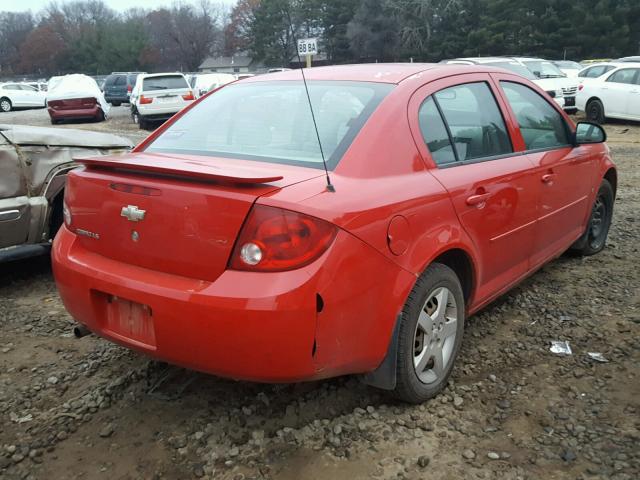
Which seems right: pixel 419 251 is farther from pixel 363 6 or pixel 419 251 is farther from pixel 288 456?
pixel 363 6

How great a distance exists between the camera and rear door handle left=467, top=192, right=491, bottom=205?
9.63 feet

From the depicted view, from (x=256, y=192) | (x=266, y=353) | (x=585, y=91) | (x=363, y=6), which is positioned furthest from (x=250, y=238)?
(x=363, y=6)

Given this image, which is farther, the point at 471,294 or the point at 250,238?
the point at 471,294

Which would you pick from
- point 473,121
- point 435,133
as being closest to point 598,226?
point 473,121

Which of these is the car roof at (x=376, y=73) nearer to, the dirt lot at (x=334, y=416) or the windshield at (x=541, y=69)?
the dirt lot at (x=334, y=416)

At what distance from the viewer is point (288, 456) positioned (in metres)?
2.45

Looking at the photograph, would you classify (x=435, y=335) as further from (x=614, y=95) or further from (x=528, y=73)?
(x=614, y=95)

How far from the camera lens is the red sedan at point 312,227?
2219 mm

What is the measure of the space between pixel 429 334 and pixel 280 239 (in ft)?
3.25

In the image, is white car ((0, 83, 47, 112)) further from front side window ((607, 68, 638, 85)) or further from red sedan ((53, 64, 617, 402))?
red sedan ((53, 64, 617, 402))

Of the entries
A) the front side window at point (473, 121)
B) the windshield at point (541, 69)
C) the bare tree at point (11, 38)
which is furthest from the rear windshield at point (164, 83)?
the bare tree at point (11, 38)

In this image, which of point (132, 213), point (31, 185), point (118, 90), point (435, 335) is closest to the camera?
point (132, 213)

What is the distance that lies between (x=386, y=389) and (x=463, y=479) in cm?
52

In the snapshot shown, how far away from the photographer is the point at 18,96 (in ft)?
98.3
